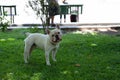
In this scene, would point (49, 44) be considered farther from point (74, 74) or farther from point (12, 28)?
point (12, 28)

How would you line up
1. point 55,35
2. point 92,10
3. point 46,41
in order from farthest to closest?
point 92,10 < point 46,41 < point 55,35

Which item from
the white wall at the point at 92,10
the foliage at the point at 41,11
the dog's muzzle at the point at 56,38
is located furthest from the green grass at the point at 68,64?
the white wall at the point at 92,10

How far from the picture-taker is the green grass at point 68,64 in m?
6.19

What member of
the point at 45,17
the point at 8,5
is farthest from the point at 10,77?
the point at 8,5

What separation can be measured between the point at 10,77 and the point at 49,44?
3.43 feet

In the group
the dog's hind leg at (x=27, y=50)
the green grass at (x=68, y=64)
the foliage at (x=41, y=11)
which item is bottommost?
the green grass at (x=68, y=64)

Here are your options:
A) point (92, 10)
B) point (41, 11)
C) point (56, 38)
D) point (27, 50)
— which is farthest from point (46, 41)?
point (92, 10)

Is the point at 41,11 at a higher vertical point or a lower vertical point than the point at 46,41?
higher

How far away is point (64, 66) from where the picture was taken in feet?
22.6

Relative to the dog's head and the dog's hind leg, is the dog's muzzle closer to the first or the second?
the dog's head

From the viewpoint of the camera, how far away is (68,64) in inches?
279

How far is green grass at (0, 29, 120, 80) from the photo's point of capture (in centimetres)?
619

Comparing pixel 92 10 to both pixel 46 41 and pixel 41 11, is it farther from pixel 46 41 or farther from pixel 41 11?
pixel 46 41

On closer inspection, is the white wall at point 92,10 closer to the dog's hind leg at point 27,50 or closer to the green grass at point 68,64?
the green grass at point 68,64
